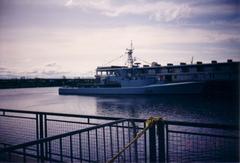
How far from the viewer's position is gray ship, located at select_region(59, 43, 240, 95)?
46469 mm

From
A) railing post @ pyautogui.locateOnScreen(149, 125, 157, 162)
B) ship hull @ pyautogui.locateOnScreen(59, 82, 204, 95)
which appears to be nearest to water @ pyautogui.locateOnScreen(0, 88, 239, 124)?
ship hull @ pyautogui.locateOnScreen(59, 82, 204, 95)

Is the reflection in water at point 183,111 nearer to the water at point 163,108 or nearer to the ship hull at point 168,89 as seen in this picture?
the water at point 163,108

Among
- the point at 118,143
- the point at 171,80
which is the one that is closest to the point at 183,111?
the point at 118,143

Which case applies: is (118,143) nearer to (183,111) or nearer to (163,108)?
(183,111)

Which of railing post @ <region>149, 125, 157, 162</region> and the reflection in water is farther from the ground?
railing post @ <region>149, 125, 157, 162</region>

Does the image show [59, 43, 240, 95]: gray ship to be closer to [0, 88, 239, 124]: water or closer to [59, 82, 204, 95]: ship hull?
[59, 82, 204, 95]: ship hull

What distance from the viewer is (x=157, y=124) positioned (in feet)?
10.9

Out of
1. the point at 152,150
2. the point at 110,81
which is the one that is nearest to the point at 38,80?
the point at 110,81

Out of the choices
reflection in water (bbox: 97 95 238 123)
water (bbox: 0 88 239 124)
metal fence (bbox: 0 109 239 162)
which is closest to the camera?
metal fence (bbox: 0 109 239 162)

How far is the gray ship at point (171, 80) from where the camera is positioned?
152 feet

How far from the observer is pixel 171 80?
199ft

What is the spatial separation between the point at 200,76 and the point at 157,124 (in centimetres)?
5570

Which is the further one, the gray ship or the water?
the gray ship

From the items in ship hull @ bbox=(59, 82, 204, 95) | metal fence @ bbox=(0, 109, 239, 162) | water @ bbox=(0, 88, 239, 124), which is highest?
metal fence @ bbox=(0, 109, 239, 162)
